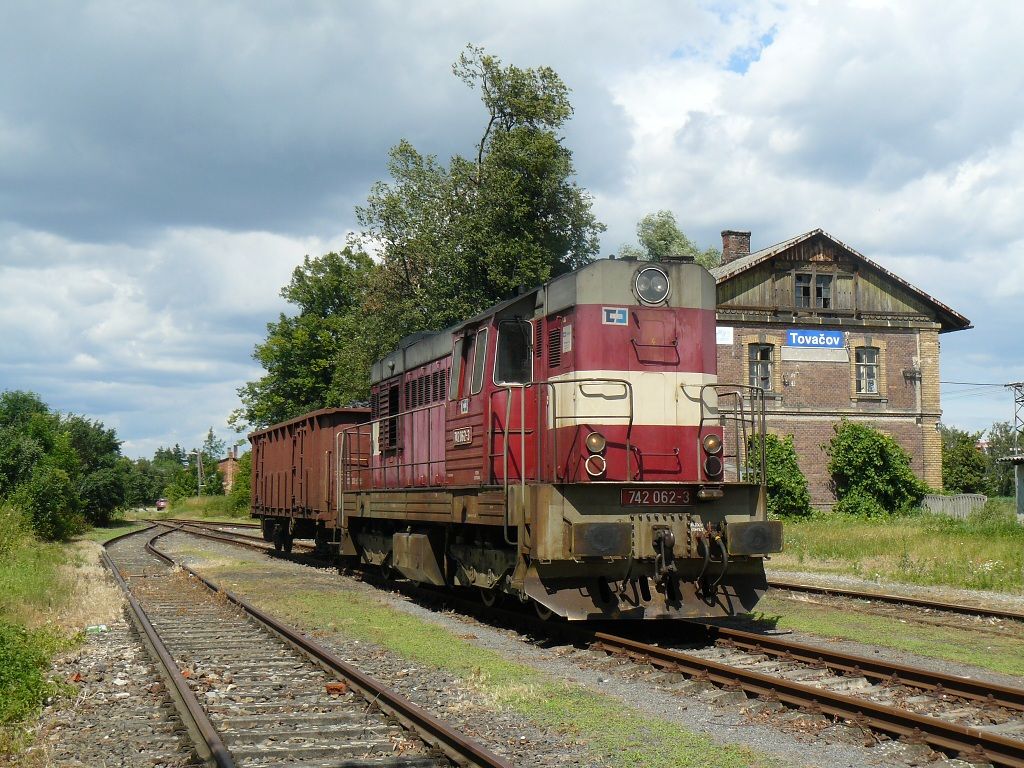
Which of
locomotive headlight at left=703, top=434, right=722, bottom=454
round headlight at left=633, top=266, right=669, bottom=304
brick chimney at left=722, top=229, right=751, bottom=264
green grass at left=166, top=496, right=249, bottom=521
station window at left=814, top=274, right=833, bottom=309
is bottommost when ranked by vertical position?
green grass at left=166, top=496, right=249, bottom=521

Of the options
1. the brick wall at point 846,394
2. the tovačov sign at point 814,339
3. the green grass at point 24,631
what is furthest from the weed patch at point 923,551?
the green grass at point 24,631

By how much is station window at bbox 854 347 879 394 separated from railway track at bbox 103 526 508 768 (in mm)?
24825

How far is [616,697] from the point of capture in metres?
7.09

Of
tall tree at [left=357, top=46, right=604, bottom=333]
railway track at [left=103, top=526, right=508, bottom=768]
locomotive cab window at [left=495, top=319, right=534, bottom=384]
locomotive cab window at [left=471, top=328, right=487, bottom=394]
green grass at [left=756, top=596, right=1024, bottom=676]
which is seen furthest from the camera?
tall tree at [left=357, top=46, right=604, bottom=333]

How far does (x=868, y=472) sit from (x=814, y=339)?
4695mm

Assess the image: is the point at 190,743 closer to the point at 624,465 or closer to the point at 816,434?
the point at 624,465

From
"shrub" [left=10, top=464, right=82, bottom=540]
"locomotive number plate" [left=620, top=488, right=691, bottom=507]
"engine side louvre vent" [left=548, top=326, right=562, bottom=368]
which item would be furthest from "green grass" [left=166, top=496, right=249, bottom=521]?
"locomotive number plate" [left=620, top=488, right=691, bottom=507]

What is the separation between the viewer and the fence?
29.6 m

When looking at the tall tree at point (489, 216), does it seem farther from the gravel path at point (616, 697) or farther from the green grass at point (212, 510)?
the green grass at point (212, 510)

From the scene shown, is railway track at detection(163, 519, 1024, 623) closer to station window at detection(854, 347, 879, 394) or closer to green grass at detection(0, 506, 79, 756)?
green grass at detection(0, 506, 79, 756)

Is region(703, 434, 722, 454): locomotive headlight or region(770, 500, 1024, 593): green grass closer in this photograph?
region(703, 434, 722, 454): locomotive headlight

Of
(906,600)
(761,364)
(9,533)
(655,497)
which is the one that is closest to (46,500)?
(9,533)

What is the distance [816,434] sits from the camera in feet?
100

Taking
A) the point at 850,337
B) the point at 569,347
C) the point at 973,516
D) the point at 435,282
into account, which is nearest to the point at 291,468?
the point at 435,282
